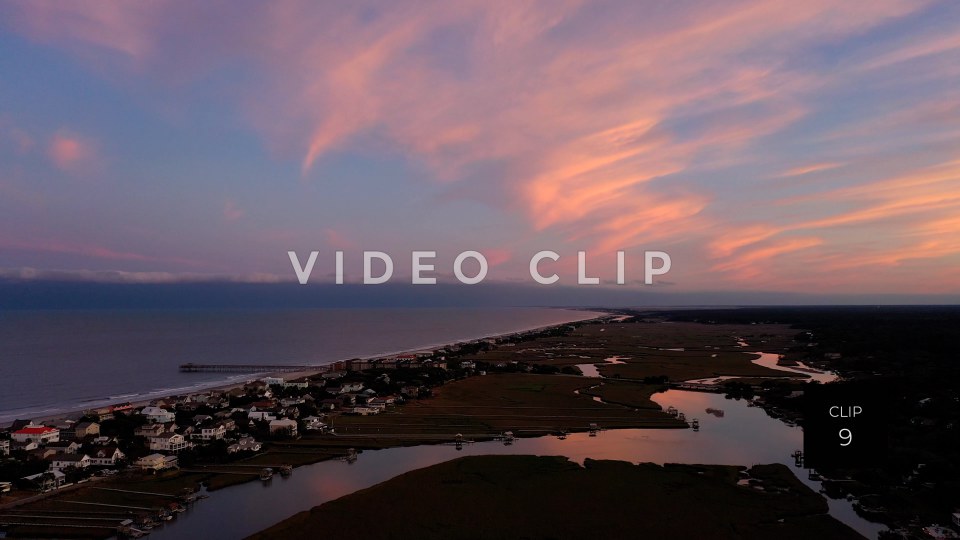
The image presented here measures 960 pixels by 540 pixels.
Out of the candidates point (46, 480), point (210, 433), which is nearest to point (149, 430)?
point (210, 433)

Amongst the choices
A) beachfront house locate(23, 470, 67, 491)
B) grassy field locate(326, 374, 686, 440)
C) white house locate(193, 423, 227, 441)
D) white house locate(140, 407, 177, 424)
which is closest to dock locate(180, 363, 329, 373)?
grassy field locate(326, 374, 686, 440)

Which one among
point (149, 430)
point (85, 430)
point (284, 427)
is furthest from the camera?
point (284, 427)

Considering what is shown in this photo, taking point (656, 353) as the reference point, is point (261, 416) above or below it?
above

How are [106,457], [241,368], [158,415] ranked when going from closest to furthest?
1. [106,457]
2. [158,415]
3. [241,368]

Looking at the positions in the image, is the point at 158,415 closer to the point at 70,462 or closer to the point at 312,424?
the point at 312,424

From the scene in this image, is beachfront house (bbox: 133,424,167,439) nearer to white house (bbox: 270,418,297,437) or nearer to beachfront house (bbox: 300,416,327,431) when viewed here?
white house (bbox: 270,418,297,437)

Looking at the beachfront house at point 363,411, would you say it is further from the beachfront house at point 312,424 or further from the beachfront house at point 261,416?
the beachfront house at point 261,416

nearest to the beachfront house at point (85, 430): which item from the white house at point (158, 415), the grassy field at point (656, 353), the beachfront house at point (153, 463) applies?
the white house at point (158, 415)
